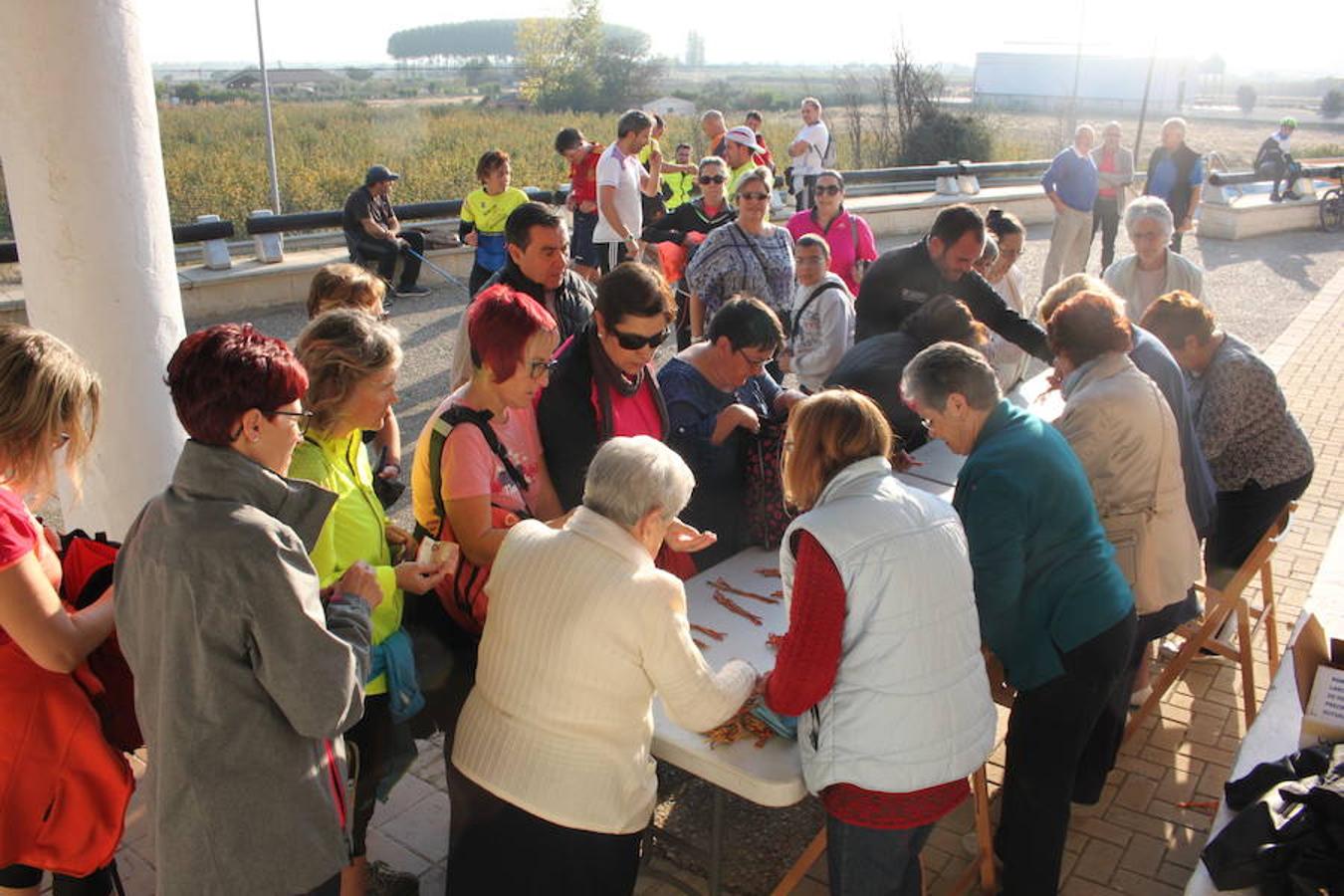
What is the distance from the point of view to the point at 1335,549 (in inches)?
163

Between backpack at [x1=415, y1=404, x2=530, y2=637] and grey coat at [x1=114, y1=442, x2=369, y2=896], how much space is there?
627mm

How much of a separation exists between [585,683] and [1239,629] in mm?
3017

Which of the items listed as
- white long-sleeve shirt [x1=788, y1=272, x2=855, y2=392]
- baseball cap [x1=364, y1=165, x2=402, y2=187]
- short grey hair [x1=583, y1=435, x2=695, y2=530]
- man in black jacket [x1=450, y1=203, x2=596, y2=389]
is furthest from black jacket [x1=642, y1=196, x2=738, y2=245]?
short grey hair [x1=583, y1=435, x2=695, y2=530]

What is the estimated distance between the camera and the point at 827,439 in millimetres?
2531

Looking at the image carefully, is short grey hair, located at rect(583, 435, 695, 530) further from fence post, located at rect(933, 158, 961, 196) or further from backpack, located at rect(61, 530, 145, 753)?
fence post, located at rect(933, 158, 961, 196)

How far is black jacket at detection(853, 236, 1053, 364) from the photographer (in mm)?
5027

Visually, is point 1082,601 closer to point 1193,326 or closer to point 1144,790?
point 1144,790

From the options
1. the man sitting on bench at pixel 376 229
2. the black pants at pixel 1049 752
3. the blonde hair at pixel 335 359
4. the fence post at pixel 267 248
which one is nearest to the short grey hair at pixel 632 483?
the blonde hair at pixel 335 359

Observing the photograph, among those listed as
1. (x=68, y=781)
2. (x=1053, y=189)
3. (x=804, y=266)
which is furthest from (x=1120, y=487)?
(x=1053, y=189)

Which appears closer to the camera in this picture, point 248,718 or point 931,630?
point 248,718

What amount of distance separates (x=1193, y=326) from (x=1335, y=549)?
1.02m

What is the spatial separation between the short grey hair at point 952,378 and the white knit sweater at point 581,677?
1.00 m

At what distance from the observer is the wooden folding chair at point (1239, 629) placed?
398 centimetres

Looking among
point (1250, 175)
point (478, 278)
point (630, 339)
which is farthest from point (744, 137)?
point (1250, 175)
